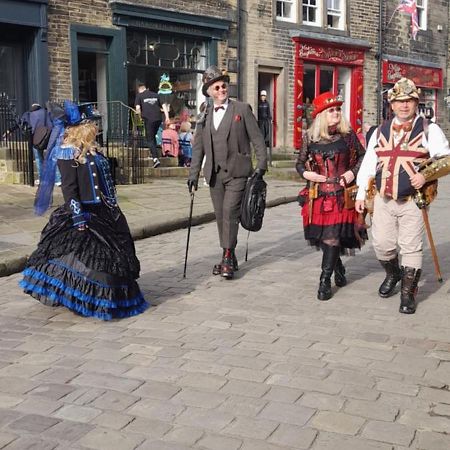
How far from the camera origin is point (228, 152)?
21.0 feet

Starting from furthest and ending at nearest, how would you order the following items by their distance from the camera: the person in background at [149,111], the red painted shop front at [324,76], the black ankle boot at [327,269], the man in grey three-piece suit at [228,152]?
the red painted shop front at [324,76], the person in background at [149,111], the man in grey three-piece suit at [228,152], the black ankle boot at [327,269]

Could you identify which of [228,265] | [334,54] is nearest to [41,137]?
[228,265]

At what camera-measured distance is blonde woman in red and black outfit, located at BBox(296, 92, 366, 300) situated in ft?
18.3

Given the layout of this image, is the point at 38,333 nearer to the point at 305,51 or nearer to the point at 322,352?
the point at 322,352

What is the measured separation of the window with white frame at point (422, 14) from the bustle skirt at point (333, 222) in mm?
21617

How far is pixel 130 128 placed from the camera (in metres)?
16.6

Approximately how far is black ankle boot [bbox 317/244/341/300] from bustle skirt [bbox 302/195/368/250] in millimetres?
86

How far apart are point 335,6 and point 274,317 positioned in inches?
726

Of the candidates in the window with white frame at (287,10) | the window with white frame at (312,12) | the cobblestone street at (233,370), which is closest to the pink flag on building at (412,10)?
the window with white frame at (312,12)

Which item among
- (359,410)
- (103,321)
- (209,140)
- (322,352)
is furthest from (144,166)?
(359,410)

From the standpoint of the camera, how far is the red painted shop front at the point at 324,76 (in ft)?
67.0

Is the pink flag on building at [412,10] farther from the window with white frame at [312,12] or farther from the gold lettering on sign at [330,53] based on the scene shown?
the window with white frame at [312,12]

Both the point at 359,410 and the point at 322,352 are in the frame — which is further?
the point at 322,352

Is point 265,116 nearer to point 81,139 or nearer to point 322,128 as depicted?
point 322,128
